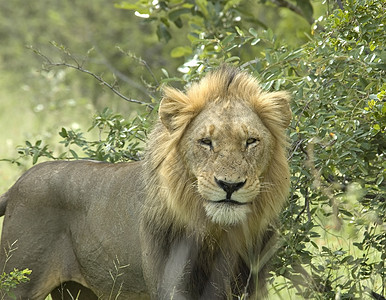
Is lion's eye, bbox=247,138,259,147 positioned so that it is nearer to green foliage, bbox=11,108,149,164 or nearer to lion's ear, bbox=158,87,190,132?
lion's ear, bbox=158,87,190,132

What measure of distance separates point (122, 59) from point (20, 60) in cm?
419

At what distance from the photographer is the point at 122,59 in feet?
46.4

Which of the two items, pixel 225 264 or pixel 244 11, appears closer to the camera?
pixel 225 264

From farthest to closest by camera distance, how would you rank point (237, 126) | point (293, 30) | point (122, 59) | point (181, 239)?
point (122, 59), point (293, 30), point (181, 239), point (237, 126)

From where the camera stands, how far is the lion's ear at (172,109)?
166 inches

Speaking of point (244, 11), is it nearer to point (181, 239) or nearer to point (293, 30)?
point (293, 30)

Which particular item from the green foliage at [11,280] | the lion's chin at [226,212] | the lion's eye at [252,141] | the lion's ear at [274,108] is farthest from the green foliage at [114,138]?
the lion's chin at [226,212]

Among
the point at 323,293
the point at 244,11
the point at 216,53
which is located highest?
the point at 244,11

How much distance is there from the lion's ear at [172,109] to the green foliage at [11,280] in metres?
1.08

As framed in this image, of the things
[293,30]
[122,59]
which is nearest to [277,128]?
[293,30]

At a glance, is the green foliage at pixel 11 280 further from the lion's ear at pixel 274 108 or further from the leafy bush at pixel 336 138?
the lion's ear at pixel 274 108

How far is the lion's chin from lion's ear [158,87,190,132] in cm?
54

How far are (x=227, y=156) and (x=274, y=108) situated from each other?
506 millimetres

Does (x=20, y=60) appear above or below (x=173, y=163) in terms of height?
above
